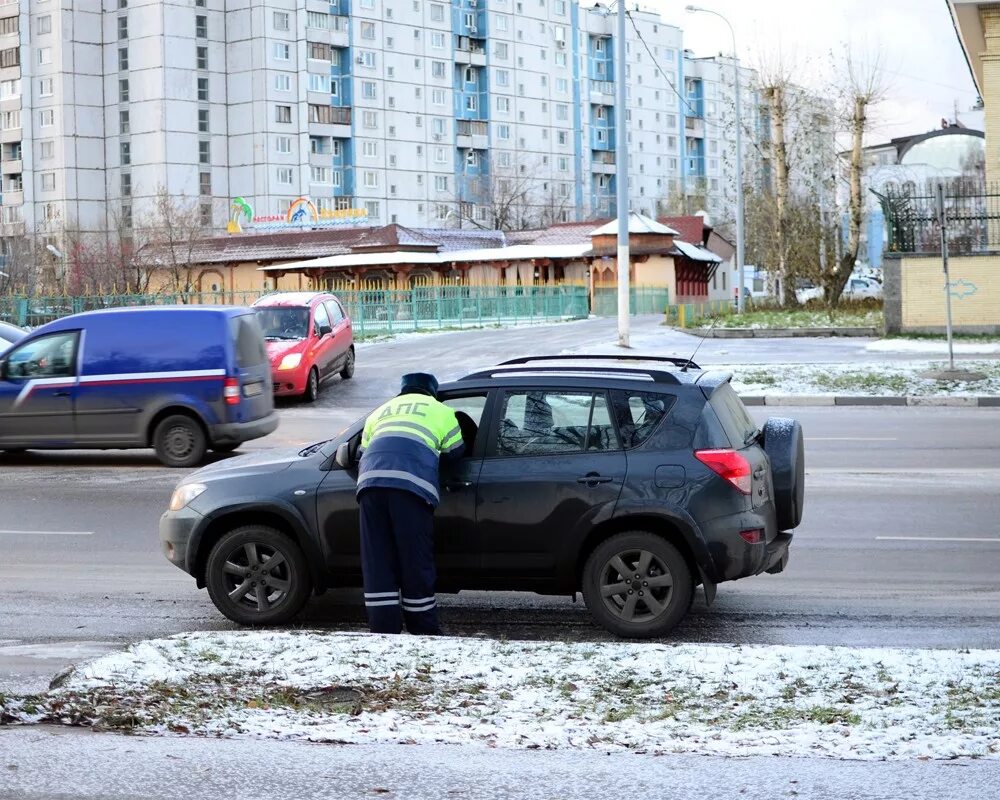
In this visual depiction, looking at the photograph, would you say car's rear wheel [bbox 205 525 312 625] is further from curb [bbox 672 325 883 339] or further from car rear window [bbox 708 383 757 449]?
curb [bbox 672 325 883 339]

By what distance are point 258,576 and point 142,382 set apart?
28.2 ft

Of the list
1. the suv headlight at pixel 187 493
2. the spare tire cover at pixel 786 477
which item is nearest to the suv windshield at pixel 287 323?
the suv headlight at pixel 187 493

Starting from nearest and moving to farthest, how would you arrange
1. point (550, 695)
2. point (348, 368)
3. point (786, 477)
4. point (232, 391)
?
point (550, 695)
point (786, 477)
point (232, 391)
point (348, 368)

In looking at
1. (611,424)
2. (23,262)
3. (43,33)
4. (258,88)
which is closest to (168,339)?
(611,424)

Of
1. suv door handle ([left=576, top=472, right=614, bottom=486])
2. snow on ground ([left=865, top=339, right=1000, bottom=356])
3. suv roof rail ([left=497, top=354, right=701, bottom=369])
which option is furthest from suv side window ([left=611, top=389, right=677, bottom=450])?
snow on ground ([left=865, top=339, right=1000, bottom=356])

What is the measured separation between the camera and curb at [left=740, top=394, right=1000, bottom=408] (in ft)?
77.2

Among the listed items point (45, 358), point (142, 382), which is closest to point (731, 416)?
point (142, 382)

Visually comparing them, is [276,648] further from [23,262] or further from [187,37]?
[187,37]

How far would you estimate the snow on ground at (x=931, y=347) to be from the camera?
97.6 feet

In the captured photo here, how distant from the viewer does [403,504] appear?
307 inches

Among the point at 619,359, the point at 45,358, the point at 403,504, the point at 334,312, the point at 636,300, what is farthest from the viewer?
the point at 636,300

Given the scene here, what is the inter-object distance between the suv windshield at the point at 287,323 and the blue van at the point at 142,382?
9.22 meters

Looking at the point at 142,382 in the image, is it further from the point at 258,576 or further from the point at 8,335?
the point at 8,335

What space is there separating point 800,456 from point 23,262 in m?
63.6
